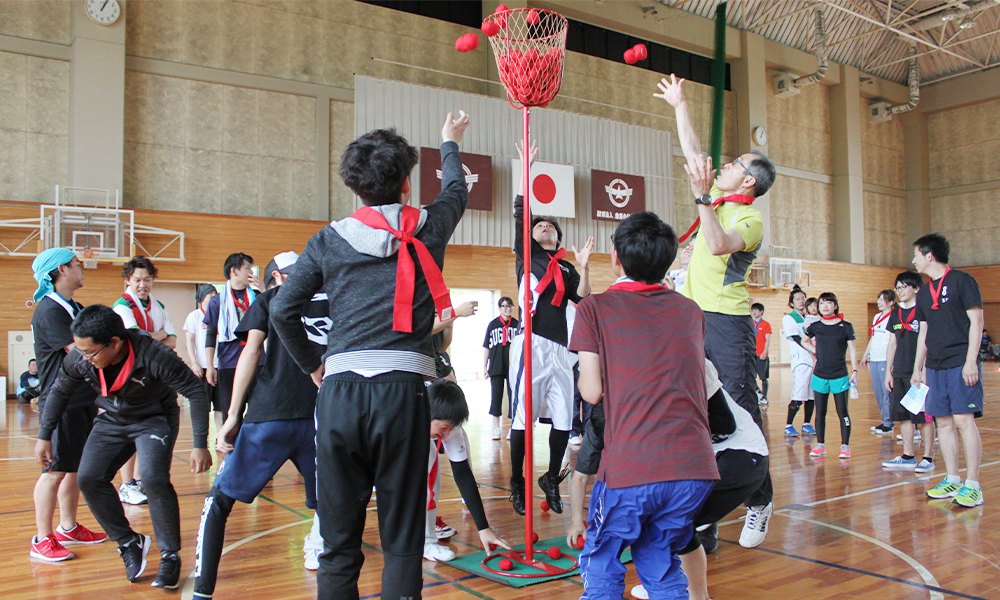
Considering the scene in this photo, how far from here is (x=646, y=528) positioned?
2.20 metres

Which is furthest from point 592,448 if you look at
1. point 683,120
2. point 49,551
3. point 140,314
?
point 140,314

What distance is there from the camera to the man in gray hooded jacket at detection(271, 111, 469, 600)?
6.48ft

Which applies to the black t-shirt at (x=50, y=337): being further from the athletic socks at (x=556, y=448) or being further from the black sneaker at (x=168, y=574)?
the athletic socks at (x=556, y=448)

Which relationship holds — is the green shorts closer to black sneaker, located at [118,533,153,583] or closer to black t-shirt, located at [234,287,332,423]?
black t-shirt, located at [234,287,332,423]

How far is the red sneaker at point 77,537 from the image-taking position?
388cm

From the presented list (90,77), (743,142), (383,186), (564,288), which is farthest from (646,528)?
(743,142)

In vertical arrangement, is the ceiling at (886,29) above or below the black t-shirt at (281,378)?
above

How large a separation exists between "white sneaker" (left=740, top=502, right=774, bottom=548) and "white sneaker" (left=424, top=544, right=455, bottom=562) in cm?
153

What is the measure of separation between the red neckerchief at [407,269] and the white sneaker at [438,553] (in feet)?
6.23

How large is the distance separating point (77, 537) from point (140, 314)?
1.94 m

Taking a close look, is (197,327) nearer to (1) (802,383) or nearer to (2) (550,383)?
(2) (550,383)

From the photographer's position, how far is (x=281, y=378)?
2.97m

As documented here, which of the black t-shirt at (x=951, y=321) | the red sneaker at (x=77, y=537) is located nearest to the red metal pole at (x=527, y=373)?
the red sneaker at (x=77, y=537)

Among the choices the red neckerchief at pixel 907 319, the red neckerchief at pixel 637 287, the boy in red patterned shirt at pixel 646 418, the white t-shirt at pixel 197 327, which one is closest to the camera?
the boy in red patterned shirt at pixel 646 418
